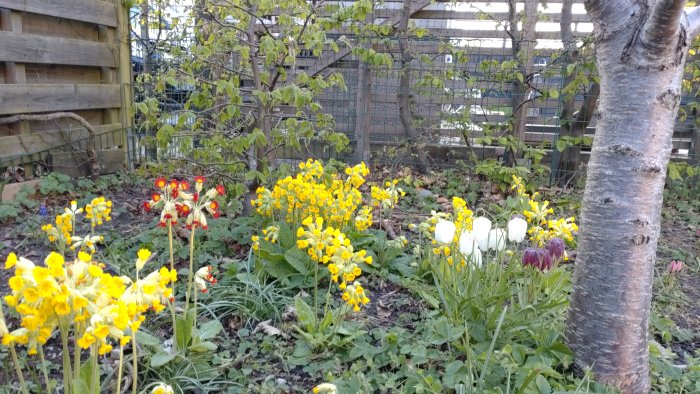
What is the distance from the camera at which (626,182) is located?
1775mm

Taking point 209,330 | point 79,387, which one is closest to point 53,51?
point 209,330

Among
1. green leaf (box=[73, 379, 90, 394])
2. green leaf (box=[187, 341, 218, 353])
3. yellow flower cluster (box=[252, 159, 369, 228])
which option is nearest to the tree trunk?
yellow flower cluster (box=[252, 159, 369, 228])

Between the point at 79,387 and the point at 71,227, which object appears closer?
the point at 79,387

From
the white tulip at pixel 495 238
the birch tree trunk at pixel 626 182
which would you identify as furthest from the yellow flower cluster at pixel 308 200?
the birch tree trunk at pixel 626 182

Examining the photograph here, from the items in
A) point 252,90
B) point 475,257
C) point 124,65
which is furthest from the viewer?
point 124,65

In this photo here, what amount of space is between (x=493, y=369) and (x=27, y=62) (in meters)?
4.50

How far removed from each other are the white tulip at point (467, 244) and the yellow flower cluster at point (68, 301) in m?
1.50

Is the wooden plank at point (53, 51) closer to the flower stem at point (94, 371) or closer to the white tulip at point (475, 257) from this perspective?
the flower stem at point (94, 371)

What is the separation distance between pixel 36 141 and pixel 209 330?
351 centimetres

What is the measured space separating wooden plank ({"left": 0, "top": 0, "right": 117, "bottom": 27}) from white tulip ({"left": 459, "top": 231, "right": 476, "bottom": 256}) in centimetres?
414

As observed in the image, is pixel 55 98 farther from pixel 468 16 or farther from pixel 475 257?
pixel 468 16

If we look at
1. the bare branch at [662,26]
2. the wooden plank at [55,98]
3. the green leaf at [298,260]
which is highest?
the bare branch at [662,26]

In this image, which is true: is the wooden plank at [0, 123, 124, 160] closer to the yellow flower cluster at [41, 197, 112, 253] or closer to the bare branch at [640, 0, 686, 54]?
the yellow flower cluster at [41, 197, 112, 253]

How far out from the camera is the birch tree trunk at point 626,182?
172 centimetres
